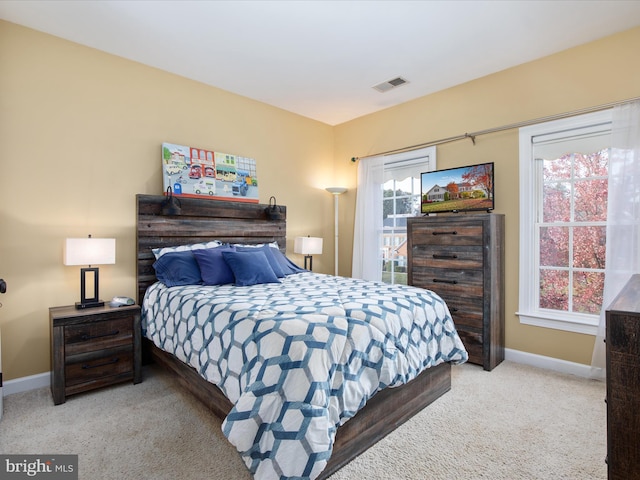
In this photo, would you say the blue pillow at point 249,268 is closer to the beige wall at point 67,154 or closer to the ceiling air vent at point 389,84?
the beige wall at point 67,154

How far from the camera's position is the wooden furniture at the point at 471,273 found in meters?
3.08

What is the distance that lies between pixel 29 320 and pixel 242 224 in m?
1.94

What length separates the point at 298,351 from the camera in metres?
1.57

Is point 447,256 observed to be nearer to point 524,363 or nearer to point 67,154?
point 524,363

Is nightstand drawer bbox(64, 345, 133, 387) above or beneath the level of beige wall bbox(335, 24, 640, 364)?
beneath

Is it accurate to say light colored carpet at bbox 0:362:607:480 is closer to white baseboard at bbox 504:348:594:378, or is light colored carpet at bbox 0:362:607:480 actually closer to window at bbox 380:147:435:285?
white baseboard at bbox 504:348:594:378

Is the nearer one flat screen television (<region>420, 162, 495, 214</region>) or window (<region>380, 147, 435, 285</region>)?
flat screen television (<region>420, 162, 495, 214</region>)

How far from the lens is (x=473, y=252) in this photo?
3146 millimetres

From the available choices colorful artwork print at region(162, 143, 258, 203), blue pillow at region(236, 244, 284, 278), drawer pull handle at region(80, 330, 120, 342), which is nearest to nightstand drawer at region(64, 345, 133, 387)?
drawer pull handle at region(80, 330, 120, 342)

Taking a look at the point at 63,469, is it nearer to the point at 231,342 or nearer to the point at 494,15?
the point at 231,342

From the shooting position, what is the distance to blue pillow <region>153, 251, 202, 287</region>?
2934 millimetres

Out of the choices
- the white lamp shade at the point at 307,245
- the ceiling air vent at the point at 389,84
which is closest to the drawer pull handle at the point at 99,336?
the white lamp shade at the point at 307,245

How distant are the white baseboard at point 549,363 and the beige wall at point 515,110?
0.04 metres

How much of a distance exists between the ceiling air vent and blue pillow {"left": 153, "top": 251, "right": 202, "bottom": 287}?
8.41 feet
